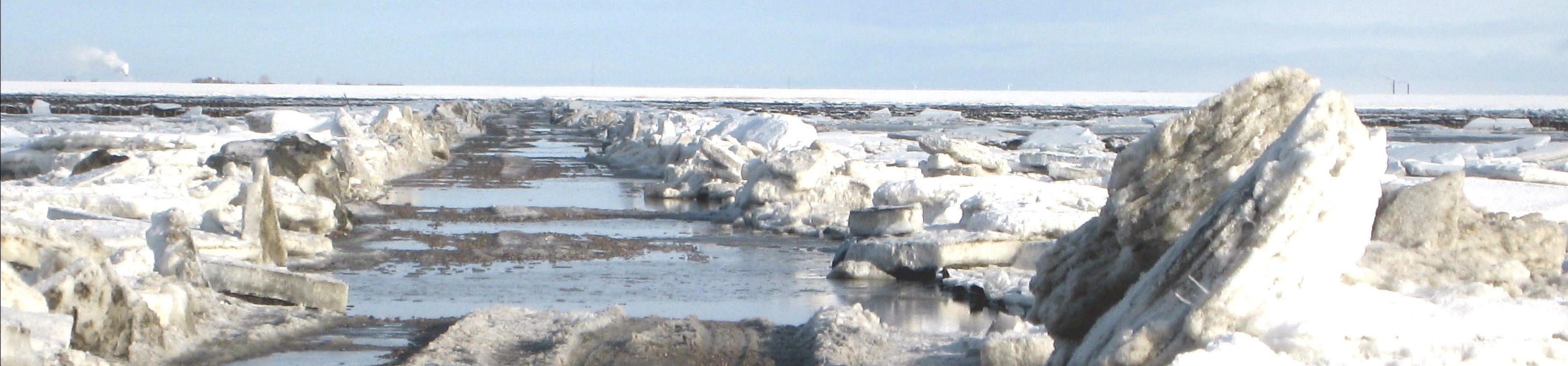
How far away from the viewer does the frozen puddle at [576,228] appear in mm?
12297

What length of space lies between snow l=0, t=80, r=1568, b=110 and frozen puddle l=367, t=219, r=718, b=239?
2786 inches

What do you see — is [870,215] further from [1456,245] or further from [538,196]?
[538,196]

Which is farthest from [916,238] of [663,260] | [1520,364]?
[1520,364]

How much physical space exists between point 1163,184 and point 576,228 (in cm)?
822

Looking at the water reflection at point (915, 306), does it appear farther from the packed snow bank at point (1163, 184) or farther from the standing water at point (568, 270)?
the packed snow bank at point (1163, 184)

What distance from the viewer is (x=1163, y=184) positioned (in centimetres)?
517

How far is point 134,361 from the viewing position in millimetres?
5473

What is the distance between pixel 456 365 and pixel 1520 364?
3595mm

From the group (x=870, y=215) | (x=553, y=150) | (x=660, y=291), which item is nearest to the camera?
(x=660, y=291)

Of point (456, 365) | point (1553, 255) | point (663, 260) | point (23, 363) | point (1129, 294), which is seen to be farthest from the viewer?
point (663, 260)

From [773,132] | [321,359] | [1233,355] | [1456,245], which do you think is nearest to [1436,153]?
[773,132]

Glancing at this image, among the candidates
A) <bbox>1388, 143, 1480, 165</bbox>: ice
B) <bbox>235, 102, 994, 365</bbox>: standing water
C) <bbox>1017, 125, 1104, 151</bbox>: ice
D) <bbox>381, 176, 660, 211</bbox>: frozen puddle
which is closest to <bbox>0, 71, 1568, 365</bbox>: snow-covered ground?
<bbox>1388, 143, 1480, 165</bbox>: ice

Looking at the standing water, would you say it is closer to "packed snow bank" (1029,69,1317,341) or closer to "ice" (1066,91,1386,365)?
"packed snow bank" (1029,69,1317,341)

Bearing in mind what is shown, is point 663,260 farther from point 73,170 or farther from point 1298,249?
point 1298,249
